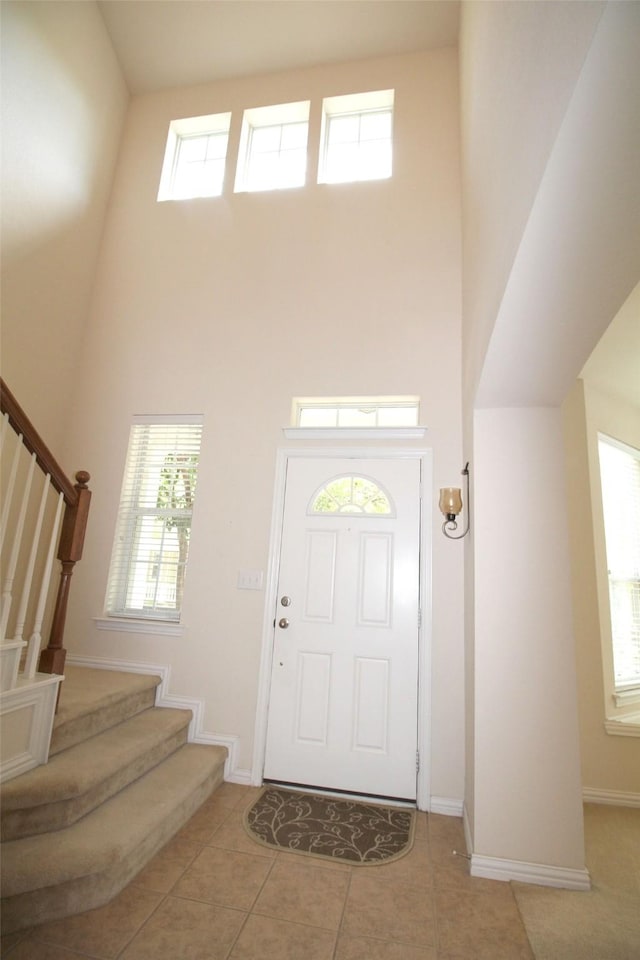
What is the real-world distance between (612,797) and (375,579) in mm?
2129

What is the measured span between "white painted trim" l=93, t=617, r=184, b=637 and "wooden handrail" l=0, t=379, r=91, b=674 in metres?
0.90

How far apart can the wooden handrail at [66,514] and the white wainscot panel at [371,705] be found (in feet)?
5.54

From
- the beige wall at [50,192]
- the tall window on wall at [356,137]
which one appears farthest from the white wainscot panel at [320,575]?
the tall window on wall at [356,137]

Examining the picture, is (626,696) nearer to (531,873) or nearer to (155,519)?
(531,873)

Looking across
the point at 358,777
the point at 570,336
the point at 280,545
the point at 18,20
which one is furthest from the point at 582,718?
the point at 18,20

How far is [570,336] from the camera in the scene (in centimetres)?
180

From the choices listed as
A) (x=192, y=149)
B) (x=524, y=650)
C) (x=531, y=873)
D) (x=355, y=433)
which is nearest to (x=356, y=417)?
(x=355, y=433)

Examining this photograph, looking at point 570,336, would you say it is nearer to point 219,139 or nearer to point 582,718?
point 582,718

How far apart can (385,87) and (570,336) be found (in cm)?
379

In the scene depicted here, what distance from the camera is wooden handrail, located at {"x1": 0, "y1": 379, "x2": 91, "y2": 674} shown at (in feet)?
6.81

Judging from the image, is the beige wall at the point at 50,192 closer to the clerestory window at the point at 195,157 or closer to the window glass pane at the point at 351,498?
the clerestory window at the point at 195,157

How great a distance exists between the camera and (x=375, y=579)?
2.96 m

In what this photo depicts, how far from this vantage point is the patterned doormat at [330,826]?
7.21ft

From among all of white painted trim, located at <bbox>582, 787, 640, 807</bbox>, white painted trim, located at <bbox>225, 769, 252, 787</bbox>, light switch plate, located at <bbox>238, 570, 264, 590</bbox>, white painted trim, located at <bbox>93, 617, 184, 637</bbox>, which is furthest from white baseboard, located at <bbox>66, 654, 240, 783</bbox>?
white painted trim, located at <bbox>582, 787, 640, 807</bbox>
